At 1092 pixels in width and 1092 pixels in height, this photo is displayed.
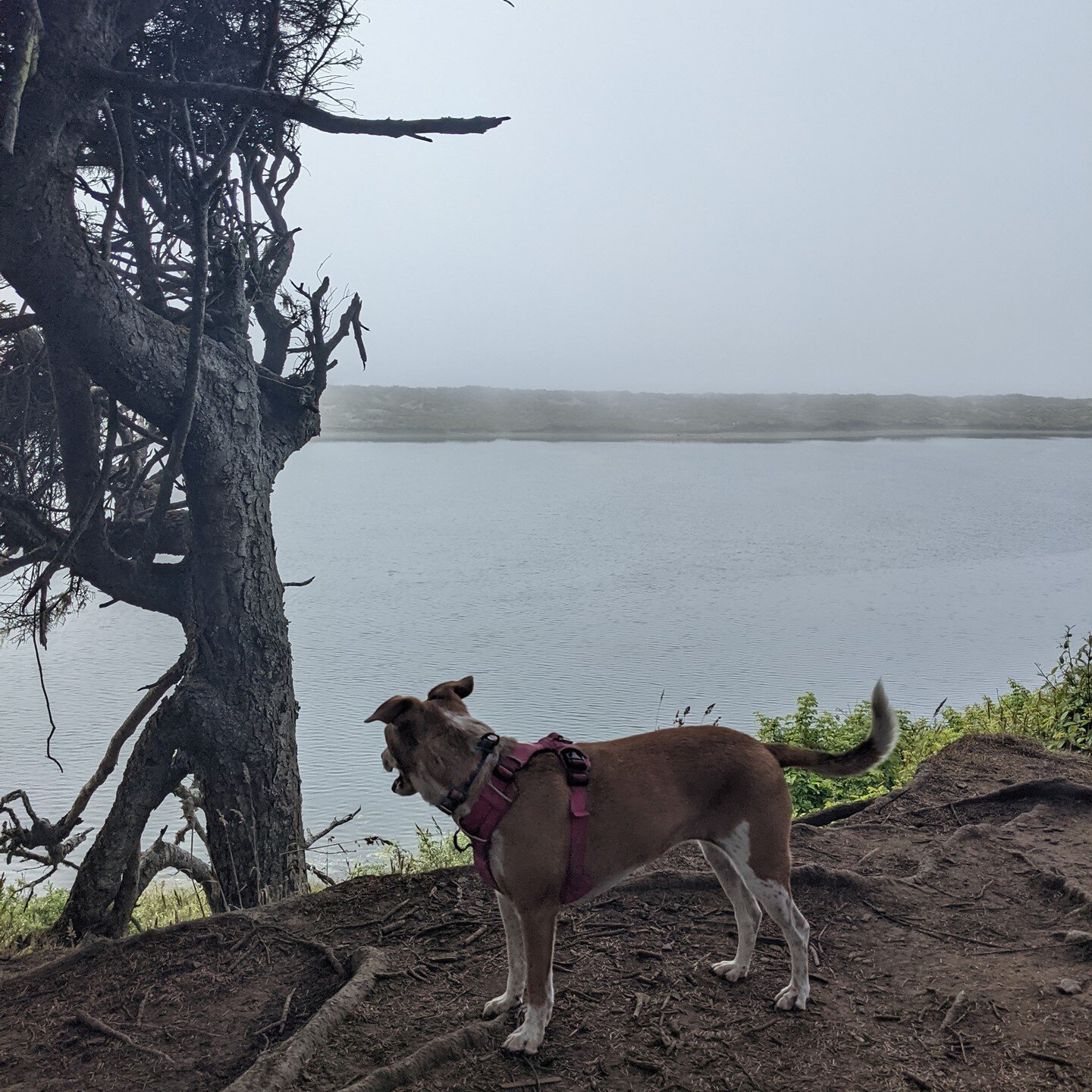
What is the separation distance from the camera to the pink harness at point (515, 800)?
11.6 feet

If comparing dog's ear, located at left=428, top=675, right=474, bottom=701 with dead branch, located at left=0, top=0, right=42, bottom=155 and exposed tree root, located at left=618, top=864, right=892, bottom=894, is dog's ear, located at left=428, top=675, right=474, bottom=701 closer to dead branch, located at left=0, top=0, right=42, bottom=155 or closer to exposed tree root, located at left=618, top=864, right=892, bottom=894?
exposed tree root, located at left=618, top=864, right=892, bottom=894

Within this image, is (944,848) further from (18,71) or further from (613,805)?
(18,71)

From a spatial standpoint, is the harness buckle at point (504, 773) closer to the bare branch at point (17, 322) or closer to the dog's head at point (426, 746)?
the dog's head at point (426, 746)

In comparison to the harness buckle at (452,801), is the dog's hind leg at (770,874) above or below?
below

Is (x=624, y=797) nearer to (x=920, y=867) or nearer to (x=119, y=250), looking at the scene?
(x=920, y=867)

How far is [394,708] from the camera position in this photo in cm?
350

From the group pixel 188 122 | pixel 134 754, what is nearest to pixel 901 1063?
pixel 134 754

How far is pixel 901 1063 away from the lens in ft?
12.2

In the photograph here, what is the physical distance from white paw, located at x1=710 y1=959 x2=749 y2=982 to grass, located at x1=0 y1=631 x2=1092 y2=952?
145 inches

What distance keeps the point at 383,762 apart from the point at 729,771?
4.56ft

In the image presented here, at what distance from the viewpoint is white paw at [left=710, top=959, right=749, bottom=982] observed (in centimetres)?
425

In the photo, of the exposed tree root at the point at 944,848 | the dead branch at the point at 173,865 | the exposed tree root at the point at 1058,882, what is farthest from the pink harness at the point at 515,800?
the dead branch at the point at 173,865

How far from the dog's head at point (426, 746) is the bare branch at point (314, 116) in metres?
2.90

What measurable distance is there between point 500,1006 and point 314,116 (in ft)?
14.8
